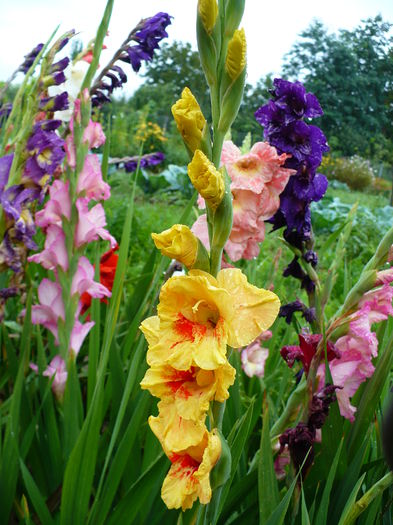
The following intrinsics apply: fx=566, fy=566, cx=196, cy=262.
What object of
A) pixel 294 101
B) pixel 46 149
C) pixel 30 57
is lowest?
pixel 46 149

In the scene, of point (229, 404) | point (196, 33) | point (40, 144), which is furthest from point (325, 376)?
point (40, 144)

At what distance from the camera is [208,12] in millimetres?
527

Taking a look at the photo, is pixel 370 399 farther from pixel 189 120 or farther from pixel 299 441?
pixel 189 120

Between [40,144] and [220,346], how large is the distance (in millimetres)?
705

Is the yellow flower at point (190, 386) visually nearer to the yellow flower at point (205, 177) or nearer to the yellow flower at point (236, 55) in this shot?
the yellow flower at point (205, 177)

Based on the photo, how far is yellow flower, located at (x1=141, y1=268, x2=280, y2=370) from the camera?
49cm

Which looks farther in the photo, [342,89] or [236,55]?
[342,89]

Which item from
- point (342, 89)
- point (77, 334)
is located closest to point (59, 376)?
point (77, 334)

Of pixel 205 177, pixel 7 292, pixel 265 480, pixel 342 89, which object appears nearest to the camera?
pixel 205 177

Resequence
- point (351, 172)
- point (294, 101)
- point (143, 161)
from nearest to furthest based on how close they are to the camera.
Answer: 1. point (294, 101)
2. point (143, 161)
3. point (351, 172)

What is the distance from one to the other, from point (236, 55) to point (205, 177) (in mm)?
126

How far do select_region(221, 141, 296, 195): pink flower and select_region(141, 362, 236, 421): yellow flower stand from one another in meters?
0.40

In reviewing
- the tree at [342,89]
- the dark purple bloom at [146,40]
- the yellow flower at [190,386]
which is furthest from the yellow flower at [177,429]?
the tree at [342,89]

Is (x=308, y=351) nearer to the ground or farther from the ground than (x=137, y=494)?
farther from the ground
